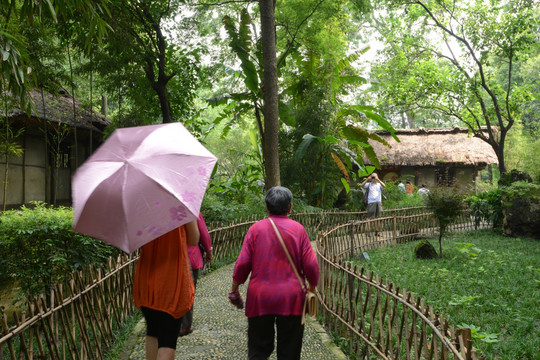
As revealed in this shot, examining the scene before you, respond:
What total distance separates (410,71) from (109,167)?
16.6 meters

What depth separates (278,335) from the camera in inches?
126

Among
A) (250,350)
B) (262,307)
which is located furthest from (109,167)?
(250,350)

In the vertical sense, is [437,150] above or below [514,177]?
above

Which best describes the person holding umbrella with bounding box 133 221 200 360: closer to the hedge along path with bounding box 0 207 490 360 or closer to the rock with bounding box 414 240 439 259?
the hedge along path with bounding box 0 207 490 360

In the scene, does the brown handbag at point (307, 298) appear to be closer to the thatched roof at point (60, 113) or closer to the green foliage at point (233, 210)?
the green foliage at point (233, 210)

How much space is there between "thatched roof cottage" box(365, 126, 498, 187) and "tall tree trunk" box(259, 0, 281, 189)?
1517 cm

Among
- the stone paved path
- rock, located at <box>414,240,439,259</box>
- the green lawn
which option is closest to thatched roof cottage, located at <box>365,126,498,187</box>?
the green lawn

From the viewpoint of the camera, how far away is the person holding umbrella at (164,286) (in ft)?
9.68

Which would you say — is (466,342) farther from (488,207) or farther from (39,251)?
(488,207)

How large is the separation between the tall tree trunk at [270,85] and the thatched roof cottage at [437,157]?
15.2m

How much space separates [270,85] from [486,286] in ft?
17.9

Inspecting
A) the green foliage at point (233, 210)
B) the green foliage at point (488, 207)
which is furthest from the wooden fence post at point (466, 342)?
the green foliage at point (488, 207)

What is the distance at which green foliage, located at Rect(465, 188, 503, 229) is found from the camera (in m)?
14.2

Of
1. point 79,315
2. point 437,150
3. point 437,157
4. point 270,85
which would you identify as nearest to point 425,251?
point 270,85
